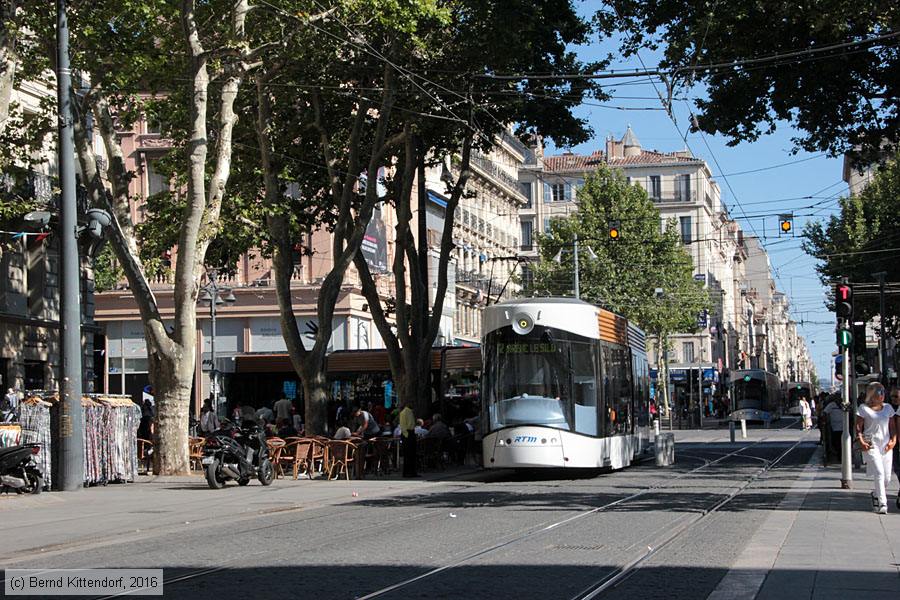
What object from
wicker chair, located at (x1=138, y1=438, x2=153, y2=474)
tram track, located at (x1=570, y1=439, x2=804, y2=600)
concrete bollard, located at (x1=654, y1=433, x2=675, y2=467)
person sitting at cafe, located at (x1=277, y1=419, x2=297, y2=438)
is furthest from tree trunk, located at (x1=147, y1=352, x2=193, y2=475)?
concrete bollard, located at (x1=654, y1=433, x2=675, y2=467)

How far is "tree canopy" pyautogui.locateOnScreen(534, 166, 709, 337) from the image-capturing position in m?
81.9

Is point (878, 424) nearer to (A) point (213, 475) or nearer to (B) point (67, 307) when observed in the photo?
(A) point (213, 475)

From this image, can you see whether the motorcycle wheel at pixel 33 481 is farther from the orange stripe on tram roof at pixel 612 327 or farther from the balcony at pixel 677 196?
the balcony at pixel 677 196

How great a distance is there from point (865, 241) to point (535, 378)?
119 ft

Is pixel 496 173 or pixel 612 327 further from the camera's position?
pixel 496 173

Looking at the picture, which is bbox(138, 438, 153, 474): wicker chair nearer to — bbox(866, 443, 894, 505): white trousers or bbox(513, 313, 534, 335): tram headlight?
bbox(513, 313, 534, 335): tram headlight

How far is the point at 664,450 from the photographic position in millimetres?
30250

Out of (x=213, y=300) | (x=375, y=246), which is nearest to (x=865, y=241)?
(x=375, y=246)

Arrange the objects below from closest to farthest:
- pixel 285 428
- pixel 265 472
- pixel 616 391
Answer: pixel 265 472, pixel 616 391, pixel 285 428

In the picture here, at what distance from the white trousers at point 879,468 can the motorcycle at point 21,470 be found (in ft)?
42.1

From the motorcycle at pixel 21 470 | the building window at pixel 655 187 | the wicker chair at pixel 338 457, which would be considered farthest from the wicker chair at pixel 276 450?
the building window at pixel 655 187

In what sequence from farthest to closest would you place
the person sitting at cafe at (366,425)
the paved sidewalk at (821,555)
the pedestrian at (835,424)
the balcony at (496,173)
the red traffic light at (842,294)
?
the balcony at (496,173), the person sitting at cafe at (366,425), the pedestrian at (835,424), the red traffic light at (842,294), the paved sidewalk at (821,555)

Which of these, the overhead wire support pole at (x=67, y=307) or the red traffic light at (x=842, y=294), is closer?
the overhead wire support pole at (x=67, y=307)

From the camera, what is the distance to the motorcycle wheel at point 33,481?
70.4 feet
